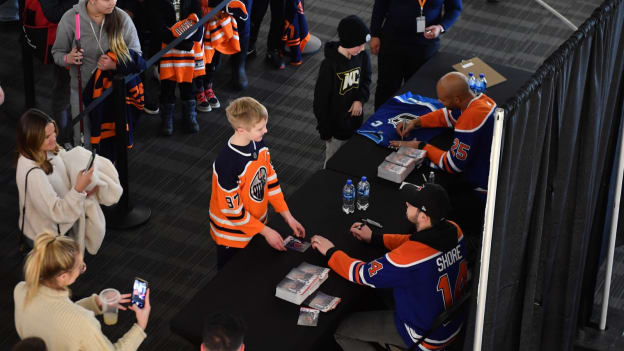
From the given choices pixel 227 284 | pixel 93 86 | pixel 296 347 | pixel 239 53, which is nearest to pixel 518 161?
pixel 296 347

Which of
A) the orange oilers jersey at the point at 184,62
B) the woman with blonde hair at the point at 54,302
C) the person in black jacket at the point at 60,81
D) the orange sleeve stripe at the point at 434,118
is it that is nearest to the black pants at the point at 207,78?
the orange oilers jersey at the point at 184,62

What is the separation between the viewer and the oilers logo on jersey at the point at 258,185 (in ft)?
14.8

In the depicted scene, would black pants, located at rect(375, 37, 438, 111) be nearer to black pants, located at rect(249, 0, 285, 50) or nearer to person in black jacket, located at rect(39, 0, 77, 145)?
black pants, located at rect(249, 0, 285, 50)

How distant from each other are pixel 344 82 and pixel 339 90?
59mm

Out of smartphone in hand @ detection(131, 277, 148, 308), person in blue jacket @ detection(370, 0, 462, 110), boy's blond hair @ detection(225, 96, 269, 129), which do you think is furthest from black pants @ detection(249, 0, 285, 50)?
smartphone in hand @ detection(131, 277, 148, 308)

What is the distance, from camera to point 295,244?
4539 millimetres

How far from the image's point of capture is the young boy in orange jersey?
14.2ft

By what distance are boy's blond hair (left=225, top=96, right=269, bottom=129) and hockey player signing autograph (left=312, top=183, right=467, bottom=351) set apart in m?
0.76

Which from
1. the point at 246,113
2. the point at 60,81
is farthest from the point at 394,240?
the point at 60,81

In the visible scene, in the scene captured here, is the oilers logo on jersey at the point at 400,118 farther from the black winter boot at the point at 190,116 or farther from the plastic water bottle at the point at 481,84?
the black winter boot at the point at 190,116

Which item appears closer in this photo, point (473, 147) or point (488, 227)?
point (488, 227)

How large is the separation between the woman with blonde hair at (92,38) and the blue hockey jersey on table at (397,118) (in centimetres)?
155

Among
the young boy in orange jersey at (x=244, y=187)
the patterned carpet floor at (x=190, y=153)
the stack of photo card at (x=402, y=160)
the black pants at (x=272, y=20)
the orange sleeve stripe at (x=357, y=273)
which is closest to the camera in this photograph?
the orange sleeve stripe at (x=357, y=273)

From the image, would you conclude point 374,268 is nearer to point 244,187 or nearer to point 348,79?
point 244,187
